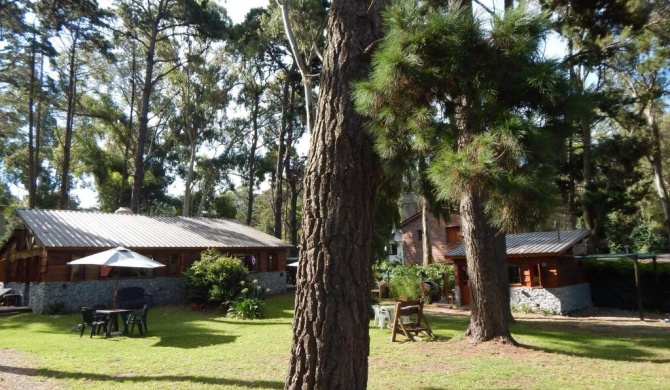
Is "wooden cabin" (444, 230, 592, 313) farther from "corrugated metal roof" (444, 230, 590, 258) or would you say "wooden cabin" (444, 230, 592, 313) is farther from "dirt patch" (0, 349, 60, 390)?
"dirt patch" (0, 349, 60, 390)

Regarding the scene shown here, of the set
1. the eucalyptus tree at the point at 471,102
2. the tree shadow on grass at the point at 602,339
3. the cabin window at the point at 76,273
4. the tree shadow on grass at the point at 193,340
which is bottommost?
the tree shadow on grass at the point at 602,339

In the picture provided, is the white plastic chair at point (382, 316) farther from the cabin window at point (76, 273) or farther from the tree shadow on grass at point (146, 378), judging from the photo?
the cabin window at point (76, 273)

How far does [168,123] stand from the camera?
1270 inches

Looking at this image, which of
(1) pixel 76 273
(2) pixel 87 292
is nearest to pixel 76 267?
(1) pixel 76 273

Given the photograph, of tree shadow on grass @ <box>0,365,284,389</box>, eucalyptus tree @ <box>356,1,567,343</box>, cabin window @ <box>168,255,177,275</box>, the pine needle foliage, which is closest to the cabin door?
cabin window @ <box>168,255,177,275</box>

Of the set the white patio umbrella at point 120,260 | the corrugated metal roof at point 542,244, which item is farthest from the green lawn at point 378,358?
the corrugated metal roof at point 542,244

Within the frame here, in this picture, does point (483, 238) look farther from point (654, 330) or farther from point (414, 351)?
point (654, 330)

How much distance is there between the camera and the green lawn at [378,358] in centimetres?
637

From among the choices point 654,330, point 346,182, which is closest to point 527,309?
point 654,330

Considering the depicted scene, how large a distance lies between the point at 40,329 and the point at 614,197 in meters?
23.1

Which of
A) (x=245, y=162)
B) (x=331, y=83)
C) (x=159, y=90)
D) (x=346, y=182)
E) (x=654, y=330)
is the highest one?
(x=159, y=90)

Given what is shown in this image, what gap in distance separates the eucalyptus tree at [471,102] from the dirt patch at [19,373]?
21.3ft

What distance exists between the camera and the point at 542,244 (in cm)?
1819

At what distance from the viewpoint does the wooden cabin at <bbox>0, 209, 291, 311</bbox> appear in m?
16.0
